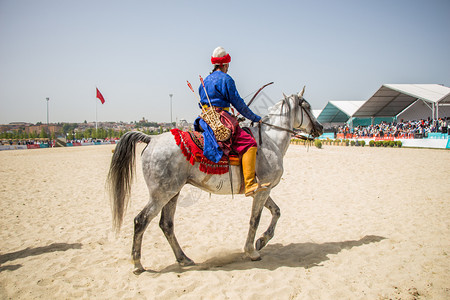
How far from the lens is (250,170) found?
378 cm

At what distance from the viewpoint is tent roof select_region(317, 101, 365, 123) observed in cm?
4244

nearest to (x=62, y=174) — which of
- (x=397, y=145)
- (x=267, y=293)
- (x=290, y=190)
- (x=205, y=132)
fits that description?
(x=290, y=190)

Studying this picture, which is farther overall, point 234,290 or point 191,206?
point 191,206

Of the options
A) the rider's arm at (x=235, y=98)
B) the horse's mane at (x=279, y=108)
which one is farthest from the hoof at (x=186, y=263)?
the horse's mane at (x=279, y=108)

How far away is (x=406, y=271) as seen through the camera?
351 cm

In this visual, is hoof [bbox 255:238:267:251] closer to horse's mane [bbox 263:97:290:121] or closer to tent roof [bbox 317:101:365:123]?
horse's mane [bbox 263:97:290:121]

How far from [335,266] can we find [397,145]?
81.7 ft

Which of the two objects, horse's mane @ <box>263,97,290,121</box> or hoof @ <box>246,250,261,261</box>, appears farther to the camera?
horse's mane @ <box>263,97,290,121</box>

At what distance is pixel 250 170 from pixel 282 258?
149cm

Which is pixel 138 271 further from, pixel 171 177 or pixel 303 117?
pixel 303 117

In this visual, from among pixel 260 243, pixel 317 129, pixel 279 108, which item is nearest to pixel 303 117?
pixel 317 129

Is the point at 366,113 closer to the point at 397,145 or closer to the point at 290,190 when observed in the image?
the point at 397,145

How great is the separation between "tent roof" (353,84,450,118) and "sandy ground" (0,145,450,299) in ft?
82.0

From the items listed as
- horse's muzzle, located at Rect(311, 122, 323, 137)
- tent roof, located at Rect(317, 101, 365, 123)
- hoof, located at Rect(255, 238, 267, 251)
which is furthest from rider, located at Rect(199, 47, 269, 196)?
tent roof, located at Rect(317, 101, 365, 123)
